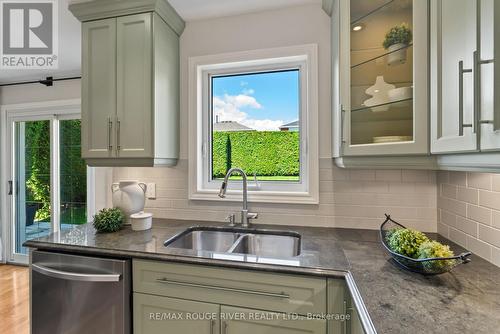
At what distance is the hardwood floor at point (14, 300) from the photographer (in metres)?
2.18

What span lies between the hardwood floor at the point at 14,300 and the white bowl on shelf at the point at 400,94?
303 centimetres

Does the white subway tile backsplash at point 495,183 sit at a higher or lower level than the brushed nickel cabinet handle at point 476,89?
lower

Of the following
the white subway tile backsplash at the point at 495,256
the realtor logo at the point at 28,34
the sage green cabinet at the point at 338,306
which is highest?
the realtor logo at the point at 28,34

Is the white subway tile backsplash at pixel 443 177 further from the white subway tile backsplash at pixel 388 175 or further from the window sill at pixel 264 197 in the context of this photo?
the window sill at pixel 264 197

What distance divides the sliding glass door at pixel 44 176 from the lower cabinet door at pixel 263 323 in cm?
253

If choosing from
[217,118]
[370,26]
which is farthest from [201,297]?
[370,26]

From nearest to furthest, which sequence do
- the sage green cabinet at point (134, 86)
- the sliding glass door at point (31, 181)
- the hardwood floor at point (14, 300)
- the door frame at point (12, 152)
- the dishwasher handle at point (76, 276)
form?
the dishwasher handle at point (76, 276) → the sage green cabinet at point (134, 86) → the hardwood floor at point (14, 300) → the door frame at point (12, 152) → the sliding glass door at point (31, 181)

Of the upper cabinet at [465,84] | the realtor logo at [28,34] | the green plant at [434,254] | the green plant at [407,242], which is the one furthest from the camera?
the realtor logo at [28,34]

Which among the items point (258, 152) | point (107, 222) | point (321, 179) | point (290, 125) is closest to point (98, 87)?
point (107, 222)

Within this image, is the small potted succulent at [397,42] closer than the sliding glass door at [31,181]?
Yes

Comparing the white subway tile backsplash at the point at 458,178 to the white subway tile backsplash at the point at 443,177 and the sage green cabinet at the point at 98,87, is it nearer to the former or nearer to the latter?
the white subway tile backsplash at the point at 443,177

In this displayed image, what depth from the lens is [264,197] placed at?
1.87 metres

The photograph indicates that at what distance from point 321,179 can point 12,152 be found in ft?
12.4

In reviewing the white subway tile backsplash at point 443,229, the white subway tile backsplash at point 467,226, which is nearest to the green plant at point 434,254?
the white subway tile backsplash at point 467,226
